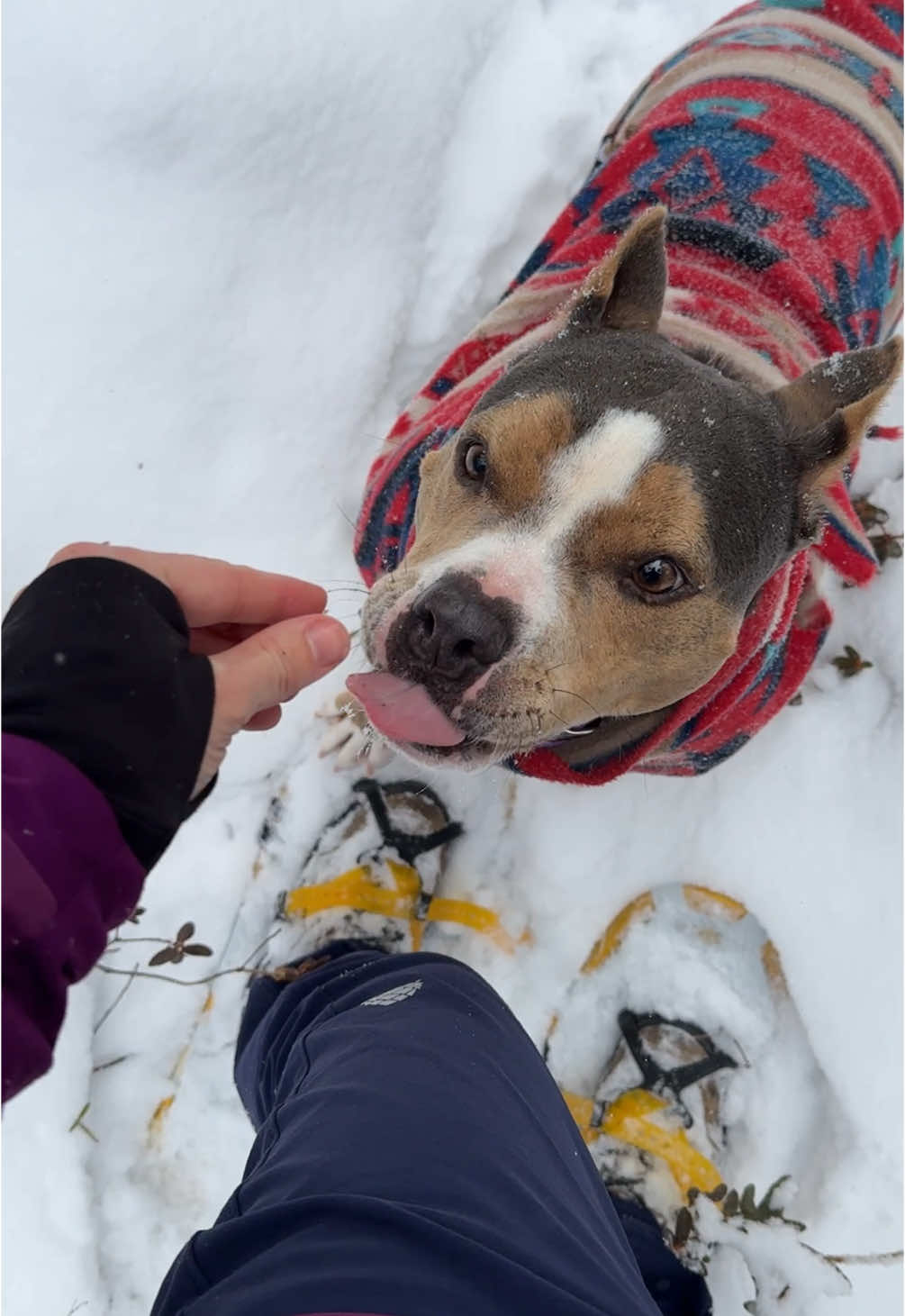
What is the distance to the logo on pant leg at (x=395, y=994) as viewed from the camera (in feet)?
7.07

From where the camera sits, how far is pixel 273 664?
1.40m

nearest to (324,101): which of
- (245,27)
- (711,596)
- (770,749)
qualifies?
(245,27)

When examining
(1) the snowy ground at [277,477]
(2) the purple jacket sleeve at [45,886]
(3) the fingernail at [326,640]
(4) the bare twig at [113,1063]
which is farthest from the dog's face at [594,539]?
(4) the bare twig at [113,1063]

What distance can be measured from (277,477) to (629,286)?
4.81ft

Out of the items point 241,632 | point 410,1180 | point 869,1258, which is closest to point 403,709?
point 241,632

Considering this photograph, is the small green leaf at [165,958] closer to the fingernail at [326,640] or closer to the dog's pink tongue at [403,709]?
the dog's pink tongue at [403,709]

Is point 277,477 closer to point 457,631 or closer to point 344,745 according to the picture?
point 344,745

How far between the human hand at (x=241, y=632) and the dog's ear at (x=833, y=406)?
1.12 metres

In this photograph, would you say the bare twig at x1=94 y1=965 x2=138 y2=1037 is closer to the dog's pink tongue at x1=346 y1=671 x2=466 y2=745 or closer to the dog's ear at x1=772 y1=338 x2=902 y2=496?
the dog's pink tongue at x1=346 y1=671 x2=466 y2=745

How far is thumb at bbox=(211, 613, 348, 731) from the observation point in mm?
1318

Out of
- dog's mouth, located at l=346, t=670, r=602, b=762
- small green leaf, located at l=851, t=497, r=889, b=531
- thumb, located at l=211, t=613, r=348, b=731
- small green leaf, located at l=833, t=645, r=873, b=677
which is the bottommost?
small green leaf, located at l=833, t=645, r=873, b=677

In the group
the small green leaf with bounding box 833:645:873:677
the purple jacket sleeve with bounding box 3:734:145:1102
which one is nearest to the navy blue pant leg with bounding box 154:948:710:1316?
the purple jacket sleeve with bounding box 3:734:145:1102

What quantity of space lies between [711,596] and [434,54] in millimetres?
2650

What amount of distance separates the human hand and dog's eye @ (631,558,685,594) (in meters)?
0.61
